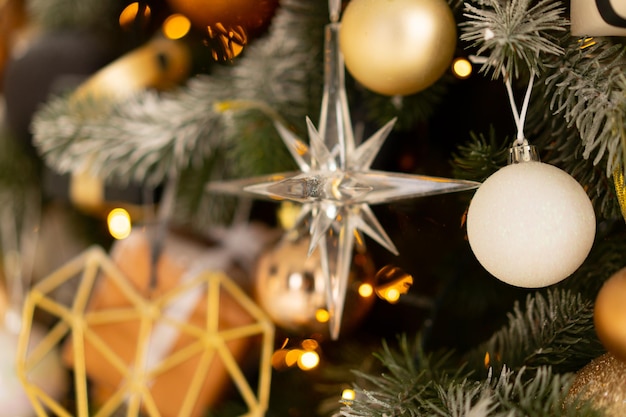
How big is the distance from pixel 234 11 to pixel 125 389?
0.32 metres


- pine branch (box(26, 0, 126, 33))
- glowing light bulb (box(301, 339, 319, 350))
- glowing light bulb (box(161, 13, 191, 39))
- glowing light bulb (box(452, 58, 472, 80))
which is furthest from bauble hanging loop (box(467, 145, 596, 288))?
pine branch (box(26, 0, 126, 33))

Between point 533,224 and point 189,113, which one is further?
point 189,113

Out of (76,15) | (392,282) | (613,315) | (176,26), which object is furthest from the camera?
(76,15)

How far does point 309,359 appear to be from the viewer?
48cm

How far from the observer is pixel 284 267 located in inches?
18.4

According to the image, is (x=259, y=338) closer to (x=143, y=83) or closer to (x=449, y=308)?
(x=449, y=308)

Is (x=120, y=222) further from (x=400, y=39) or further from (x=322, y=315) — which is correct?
(x=400, y=39)

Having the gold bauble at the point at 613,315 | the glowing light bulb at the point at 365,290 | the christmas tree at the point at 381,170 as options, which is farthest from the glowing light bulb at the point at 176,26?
the gold bauble at the point at 613,315

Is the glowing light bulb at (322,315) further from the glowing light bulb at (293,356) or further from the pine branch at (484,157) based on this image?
the pine branch at (484,157)

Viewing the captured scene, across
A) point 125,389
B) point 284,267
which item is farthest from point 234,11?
point 125,389

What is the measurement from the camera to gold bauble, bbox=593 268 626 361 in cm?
27

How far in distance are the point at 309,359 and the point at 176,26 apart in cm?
32

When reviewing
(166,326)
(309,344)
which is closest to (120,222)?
(166,326)

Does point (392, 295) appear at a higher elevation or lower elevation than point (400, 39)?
lower
